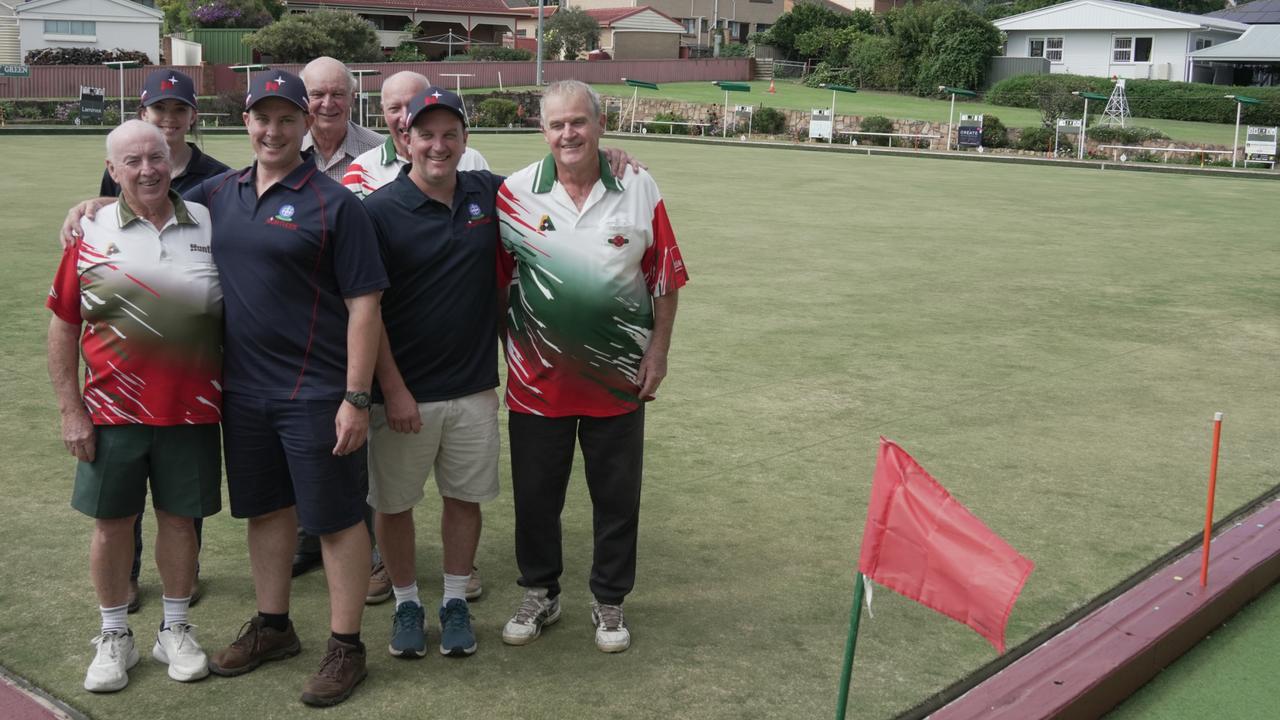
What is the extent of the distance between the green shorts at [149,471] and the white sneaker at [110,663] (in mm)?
396

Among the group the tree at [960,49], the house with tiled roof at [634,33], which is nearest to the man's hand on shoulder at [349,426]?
the tree at [960,49]

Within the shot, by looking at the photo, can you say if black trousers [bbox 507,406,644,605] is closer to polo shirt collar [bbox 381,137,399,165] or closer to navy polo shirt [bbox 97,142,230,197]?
polo shirt collar [bbox 381,137,399,165]

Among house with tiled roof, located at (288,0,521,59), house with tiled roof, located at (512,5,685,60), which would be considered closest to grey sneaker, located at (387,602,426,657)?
house with tiled roof, located at (288,0,521,59)

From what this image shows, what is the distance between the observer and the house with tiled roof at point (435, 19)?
67375mm

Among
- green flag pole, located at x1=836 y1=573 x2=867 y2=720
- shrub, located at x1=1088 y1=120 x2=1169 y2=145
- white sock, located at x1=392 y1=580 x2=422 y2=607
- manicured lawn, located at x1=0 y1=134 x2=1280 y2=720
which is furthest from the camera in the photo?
shrub, located at x1=1088 y1=120 x2=1169 y2=145

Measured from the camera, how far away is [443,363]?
13.9 feet

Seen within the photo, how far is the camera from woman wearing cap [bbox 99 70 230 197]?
15.0 ft

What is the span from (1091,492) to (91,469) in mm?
4496

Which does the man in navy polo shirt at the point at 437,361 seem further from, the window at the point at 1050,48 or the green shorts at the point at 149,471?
the window at the point at 1050,48

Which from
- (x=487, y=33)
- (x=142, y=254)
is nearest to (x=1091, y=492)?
(x=142, y=254)

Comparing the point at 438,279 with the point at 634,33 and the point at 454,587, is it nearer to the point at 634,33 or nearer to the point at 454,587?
the point at 454,587

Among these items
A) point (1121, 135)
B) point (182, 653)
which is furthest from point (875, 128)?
point (182, 653)

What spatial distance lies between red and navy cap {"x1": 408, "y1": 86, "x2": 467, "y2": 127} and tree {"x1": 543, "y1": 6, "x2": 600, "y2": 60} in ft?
222

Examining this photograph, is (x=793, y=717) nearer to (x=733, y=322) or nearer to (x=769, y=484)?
(x=769, y=484)
